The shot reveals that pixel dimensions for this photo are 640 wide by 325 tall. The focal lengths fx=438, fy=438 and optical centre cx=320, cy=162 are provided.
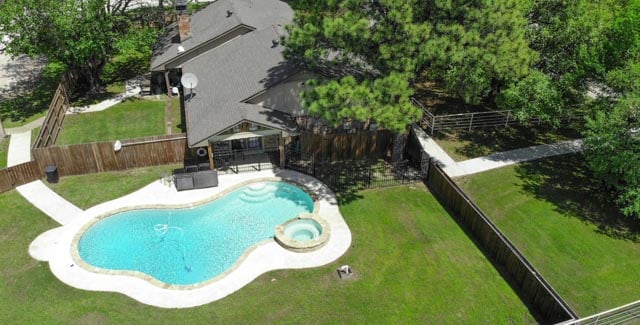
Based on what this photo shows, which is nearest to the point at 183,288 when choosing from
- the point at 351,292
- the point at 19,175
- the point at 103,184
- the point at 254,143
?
the point at 351,292

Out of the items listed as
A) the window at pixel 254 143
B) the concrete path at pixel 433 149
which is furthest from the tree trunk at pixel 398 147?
the window at pixel 254 143

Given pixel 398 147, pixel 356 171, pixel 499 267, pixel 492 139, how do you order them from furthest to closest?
pixel 492 139, pixel 398 147, pixel 356 171, pixel 499 267

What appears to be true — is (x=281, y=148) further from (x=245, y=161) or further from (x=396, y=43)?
(x=396, y=43)

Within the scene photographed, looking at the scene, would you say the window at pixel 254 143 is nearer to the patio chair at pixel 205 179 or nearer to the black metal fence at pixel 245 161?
the black metal fence at pixel 245 161

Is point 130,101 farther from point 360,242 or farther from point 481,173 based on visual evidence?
point 481,173

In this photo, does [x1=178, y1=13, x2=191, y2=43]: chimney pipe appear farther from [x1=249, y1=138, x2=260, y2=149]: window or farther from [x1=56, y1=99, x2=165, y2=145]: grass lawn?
[x1=249, y1=138, x2=260, y2=149]: window

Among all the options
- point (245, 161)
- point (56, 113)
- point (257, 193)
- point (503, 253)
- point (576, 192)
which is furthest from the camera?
point (56, 113)

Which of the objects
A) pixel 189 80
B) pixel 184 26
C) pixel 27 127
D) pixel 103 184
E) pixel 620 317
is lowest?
pixel 620 317
